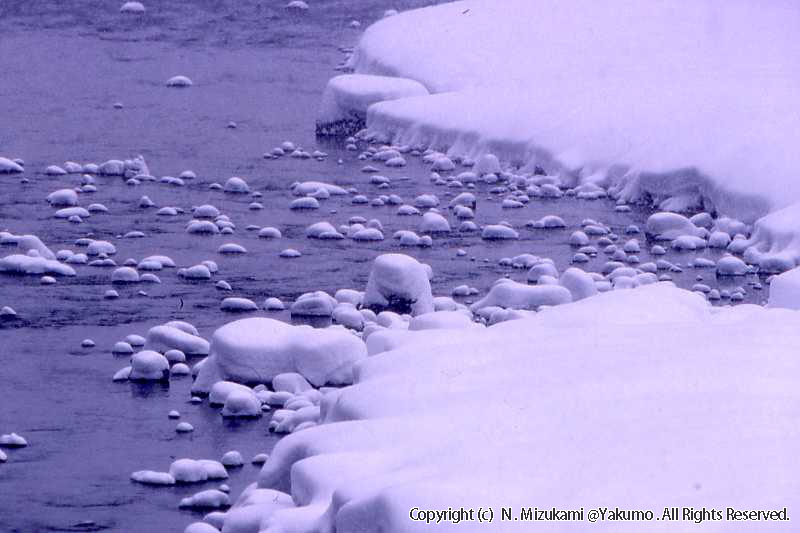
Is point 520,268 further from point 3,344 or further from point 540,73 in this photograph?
point 540,73

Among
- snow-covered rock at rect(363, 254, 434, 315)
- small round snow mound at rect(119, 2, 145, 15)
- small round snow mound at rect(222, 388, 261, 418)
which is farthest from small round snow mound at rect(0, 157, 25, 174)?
small round snow mound at rect(119, 2, 145, 15)

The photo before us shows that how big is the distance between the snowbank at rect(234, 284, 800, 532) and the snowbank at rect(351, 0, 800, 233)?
21.1ft

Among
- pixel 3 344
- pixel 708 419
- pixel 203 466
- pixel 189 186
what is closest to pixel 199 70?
pixel 189 186

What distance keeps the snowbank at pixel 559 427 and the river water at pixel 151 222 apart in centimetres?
93

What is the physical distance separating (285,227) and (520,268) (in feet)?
7.45

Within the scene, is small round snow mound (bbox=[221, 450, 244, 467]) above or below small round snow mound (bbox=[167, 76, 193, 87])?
below

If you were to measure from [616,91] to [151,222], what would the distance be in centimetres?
611

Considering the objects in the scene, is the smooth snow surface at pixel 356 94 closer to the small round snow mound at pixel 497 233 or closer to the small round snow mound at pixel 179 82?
the small round snow mound at pixel 179 82

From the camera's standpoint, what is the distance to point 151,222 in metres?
12.9

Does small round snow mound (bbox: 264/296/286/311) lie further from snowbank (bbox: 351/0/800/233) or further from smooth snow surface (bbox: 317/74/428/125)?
smooth snow surface (bbox: 317/74/428/125)

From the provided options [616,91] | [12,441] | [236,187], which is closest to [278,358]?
[12,441]

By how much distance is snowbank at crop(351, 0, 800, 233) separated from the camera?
1385 cm

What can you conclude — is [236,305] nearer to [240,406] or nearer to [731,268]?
[240,406]

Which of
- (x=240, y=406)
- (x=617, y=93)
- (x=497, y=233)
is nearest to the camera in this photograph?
(x=240, y=406)
